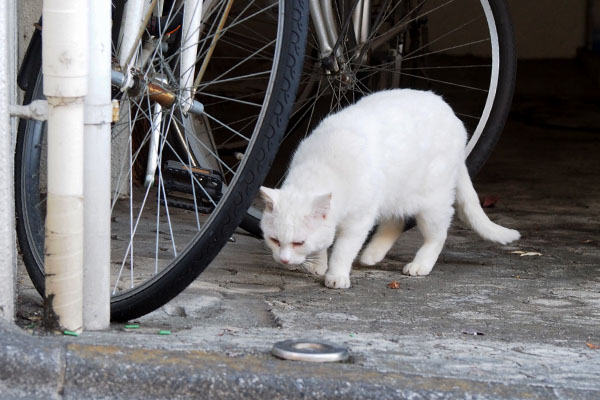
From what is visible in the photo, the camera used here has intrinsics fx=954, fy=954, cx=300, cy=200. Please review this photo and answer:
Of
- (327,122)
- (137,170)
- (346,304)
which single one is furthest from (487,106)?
(137,170)

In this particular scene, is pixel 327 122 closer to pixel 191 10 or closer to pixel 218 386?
pixel 191 10

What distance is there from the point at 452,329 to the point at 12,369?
44.5 inches

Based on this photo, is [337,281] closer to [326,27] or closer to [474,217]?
[474,217]

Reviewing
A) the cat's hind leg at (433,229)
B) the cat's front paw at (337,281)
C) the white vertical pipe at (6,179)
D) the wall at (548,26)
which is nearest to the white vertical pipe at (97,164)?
the white vertical pipe at (6,179)

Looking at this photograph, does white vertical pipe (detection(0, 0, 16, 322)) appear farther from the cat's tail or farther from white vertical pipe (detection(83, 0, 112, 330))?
the cat's tail

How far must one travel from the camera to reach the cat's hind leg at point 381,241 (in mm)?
3424

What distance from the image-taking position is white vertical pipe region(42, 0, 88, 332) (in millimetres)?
2129

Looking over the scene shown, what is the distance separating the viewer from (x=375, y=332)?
7.98 ft

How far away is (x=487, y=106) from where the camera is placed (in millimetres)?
3615

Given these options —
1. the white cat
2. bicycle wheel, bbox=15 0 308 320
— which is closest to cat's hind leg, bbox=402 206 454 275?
the white cat

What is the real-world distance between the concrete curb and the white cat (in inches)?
39.2

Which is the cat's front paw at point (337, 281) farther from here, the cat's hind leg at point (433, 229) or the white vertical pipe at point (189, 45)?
the white vertical pipe at point (189, 45)

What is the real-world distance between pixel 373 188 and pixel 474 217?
0.57 meters

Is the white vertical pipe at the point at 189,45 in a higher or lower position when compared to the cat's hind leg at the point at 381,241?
higher
